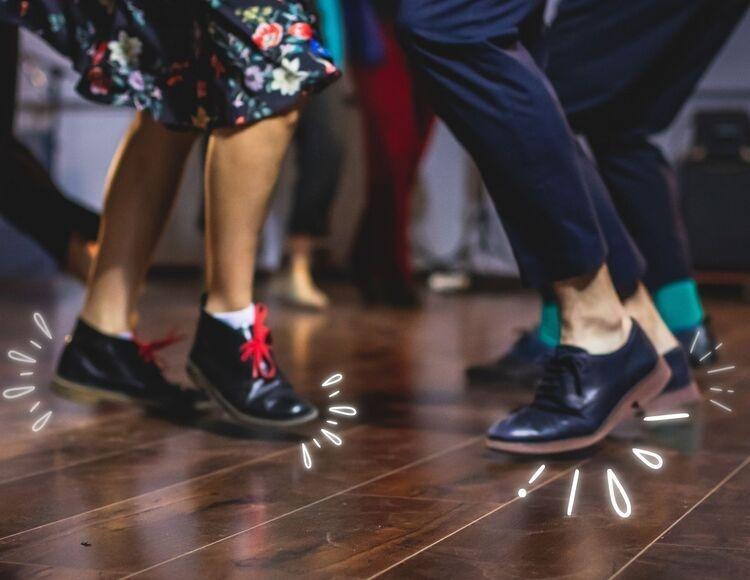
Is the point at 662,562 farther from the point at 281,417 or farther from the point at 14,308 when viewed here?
the point at 14,308

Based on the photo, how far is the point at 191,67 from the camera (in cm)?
153

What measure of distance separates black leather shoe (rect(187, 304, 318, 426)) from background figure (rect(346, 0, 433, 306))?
6.86 ft

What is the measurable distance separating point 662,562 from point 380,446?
540mm

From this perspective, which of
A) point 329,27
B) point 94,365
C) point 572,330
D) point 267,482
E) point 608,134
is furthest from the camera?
point 329,27

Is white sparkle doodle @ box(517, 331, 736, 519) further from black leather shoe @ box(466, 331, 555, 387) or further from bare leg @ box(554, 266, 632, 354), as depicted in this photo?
black leather shoe @ box(466, 331, 555, 387)

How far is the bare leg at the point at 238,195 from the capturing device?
4.86 feet

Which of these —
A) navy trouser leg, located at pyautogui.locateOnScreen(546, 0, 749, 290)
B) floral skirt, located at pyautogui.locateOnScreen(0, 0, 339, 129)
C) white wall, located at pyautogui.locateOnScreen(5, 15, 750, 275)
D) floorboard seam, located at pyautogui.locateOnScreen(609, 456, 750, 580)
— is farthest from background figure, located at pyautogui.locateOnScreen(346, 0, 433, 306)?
floorboard seam, located at pyautogui.locateOnScreen(609, 456, 750, 580)

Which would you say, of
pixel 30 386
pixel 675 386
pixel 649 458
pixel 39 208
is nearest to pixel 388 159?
pixel 39 208

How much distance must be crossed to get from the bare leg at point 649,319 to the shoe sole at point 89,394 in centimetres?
56

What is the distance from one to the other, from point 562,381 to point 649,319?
0.79ft

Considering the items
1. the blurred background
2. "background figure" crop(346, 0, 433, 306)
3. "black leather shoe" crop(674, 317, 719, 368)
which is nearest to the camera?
"black leather shoe" crop(674, 317, 719, 368)

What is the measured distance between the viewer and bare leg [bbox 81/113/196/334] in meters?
1.68

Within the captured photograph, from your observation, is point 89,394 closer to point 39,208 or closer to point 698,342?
point 39,208

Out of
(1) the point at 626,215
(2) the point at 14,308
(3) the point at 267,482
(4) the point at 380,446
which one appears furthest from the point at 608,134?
(2) the point at 14,308
